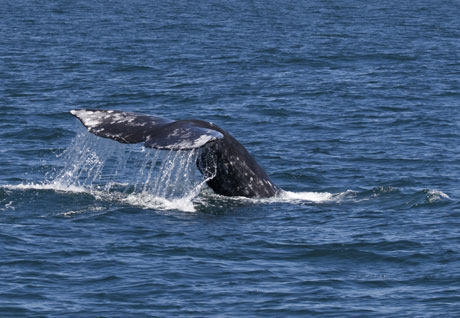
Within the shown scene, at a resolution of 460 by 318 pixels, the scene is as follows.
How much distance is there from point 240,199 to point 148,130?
2.06m

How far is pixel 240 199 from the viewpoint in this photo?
1474 cm

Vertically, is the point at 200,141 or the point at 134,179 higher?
the point at 200,141

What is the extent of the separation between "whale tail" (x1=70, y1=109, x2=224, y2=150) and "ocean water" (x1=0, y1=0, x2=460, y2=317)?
→ 0.45 metres

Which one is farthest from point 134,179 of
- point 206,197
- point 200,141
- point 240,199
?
point 200,141

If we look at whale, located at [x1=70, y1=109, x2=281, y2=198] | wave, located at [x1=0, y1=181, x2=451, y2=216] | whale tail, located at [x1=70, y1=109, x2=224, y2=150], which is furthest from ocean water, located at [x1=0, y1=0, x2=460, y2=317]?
whale tail, located at [x1=70, y1=109, x2=224, y2=150]

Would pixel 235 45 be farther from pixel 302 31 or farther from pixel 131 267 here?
pixel 131 267

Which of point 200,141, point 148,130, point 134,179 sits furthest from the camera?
point 134,179

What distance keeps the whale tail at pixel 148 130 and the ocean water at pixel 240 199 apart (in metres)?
0.45

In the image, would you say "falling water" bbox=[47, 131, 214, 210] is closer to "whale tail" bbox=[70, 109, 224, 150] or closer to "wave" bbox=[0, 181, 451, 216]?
"wave" bbox=[0, 181, 451, 216]

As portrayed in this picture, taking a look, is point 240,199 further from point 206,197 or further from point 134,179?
point 134,179

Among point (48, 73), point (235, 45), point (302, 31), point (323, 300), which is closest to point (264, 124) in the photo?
point (48, 73)

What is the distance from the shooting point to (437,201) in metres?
15.9

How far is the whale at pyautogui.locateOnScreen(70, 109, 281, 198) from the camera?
1263cm

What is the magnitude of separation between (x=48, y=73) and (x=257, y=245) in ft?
66.8
